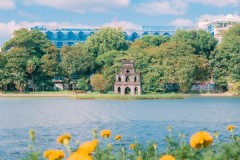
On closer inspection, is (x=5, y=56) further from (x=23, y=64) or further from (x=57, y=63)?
(x=57, y=63)

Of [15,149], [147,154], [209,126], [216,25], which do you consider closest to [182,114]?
[209,126]

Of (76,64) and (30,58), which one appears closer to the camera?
(30,58)

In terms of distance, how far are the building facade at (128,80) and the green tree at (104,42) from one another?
1212 centimetres

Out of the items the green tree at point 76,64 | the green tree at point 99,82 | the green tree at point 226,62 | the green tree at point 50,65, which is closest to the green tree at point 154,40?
the green tree at point 226,62

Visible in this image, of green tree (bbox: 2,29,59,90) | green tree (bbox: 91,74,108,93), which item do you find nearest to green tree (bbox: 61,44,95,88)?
green tree (bbox: 2,29,59,90)

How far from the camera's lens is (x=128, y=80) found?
215ft

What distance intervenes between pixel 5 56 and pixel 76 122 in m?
43.7

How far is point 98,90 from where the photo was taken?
2643 inches

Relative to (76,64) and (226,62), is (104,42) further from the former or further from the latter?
(226,62)

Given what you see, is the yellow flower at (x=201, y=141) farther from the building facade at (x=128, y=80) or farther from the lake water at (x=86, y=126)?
the building facade at (x=128, y=80)

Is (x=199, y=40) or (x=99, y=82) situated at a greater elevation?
(x=199, y=40)

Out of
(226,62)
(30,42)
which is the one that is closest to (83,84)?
(30,42)

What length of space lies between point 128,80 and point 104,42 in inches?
552

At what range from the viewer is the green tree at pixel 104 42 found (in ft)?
254
